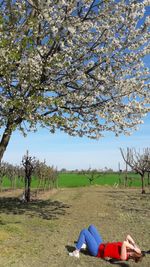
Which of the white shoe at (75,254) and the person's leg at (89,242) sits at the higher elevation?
the person's leg at (89,242)

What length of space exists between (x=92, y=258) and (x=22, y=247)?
8.30 feet

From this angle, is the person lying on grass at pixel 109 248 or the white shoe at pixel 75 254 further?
the white shoe at pixel 75 254

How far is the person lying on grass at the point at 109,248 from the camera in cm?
1084

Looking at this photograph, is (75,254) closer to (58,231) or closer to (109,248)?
(109,248)

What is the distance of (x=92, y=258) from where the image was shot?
11359 millimetres

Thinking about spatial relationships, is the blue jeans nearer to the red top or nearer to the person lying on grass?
the person lying on grass

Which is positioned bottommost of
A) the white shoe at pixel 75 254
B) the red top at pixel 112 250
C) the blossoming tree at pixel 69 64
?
the white shoe at pixel 75 254

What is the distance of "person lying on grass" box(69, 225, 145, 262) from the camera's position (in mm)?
10836

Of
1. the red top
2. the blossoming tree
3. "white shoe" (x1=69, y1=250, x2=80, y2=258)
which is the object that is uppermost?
the blossoming tree

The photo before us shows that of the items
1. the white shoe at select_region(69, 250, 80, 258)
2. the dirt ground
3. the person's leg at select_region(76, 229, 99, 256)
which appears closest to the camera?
the dirt ground

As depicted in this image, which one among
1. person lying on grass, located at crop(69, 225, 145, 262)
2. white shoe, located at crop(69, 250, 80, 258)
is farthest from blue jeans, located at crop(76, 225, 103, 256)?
white shoe, located at crop(69, 250, 80, 258)

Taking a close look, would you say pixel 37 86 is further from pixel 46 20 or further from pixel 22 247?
pixel 22 247

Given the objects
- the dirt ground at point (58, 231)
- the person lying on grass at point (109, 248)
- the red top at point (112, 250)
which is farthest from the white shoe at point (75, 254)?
the red top at point (112, 250)

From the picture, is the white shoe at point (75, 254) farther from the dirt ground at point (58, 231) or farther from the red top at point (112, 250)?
the red top at point (112, 250)
